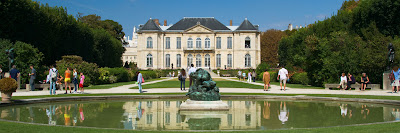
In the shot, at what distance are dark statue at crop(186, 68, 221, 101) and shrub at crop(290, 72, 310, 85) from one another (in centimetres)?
1612

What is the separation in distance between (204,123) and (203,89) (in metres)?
2.58

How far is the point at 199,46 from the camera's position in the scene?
61688mm

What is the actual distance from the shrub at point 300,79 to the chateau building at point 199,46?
3108 centimetres

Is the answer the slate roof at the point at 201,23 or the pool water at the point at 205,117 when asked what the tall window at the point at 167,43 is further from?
the pool water at the point at 205,117

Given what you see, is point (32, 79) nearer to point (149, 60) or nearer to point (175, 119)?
point (175, 119)

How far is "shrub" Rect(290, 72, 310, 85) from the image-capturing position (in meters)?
25.1

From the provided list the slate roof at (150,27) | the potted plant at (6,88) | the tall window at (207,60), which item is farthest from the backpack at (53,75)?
the tall window at (207,60)

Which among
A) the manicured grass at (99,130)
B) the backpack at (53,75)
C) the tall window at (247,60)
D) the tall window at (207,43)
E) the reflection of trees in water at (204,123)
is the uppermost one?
the tall window at (207,43)

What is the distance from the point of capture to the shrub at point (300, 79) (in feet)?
82.4

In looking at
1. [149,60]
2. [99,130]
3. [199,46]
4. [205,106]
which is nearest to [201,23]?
[199,46]

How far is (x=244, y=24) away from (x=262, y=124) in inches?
2168

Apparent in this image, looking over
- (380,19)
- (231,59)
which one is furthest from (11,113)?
(231,59)

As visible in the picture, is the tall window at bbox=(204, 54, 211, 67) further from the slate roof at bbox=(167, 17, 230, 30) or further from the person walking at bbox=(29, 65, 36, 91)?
the person walking at bbox=(29, 65, 36, 91)

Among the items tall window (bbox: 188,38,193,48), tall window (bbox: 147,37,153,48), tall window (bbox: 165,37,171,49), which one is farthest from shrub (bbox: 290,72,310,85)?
tall window (bbox: 147,37,153,48)
